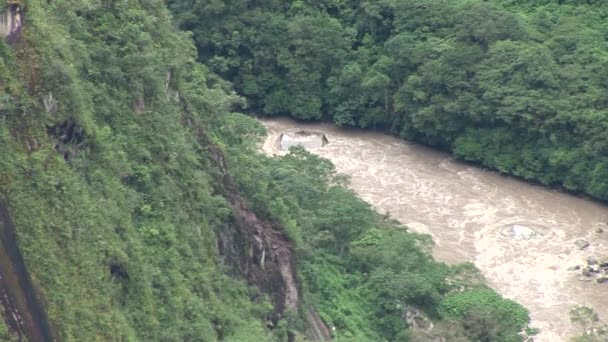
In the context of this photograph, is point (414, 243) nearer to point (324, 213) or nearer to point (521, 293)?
point (324, 213)

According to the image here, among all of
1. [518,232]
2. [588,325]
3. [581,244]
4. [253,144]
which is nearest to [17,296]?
[253,144]

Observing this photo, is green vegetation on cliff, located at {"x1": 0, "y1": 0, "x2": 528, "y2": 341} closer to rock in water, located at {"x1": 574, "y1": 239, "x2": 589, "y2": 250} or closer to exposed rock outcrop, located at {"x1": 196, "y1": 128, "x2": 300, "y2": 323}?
exposed rock outcrop, located at {"x1": 196, "y1": 128, "x2": 300, "y2": 323}

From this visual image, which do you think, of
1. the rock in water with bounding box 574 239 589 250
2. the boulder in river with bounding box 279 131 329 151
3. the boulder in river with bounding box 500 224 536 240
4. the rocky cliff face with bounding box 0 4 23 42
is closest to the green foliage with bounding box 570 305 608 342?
the rock in water with bounding box 574 239 589 250

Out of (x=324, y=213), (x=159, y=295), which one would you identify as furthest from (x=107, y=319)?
(x=324, y=213)

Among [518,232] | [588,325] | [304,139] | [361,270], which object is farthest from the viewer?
[304,139]

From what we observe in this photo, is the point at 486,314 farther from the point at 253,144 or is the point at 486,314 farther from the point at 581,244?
the point at 581,244

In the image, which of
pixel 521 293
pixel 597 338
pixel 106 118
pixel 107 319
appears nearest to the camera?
pixel 107 319
